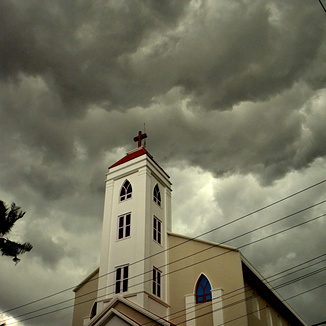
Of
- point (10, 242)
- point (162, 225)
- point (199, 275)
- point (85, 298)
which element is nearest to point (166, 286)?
point (199, 275)

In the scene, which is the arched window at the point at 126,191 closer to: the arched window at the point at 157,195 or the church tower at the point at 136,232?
the church tower at the point at 136,232

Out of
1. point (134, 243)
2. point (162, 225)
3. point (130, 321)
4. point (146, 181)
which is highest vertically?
point (146, 181)

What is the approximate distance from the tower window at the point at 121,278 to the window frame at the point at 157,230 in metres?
3.05

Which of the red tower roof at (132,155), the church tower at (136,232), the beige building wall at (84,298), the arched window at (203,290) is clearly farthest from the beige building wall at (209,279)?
the red tower roof at (132,155)

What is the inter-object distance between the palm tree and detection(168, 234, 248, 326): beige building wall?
32.4 feet

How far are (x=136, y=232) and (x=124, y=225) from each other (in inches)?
58.2

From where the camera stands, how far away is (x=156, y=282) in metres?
26.9

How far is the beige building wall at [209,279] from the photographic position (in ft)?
80.5

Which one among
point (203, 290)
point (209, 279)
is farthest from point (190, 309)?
point (209, 279)

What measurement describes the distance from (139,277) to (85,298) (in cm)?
666

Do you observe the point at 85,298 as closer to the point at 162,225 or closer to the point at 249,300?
the point at 162,225

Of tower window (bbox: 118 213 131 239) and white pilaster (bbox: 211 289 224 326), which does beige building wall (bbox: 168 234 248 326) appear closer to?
white pilaster (bbox: 211 289 224 326)

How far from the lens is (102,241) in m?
29.0

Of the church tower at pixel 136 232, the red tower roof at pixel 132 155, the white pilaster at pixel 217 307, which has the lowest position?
the white pilaster at pixel 217 307
